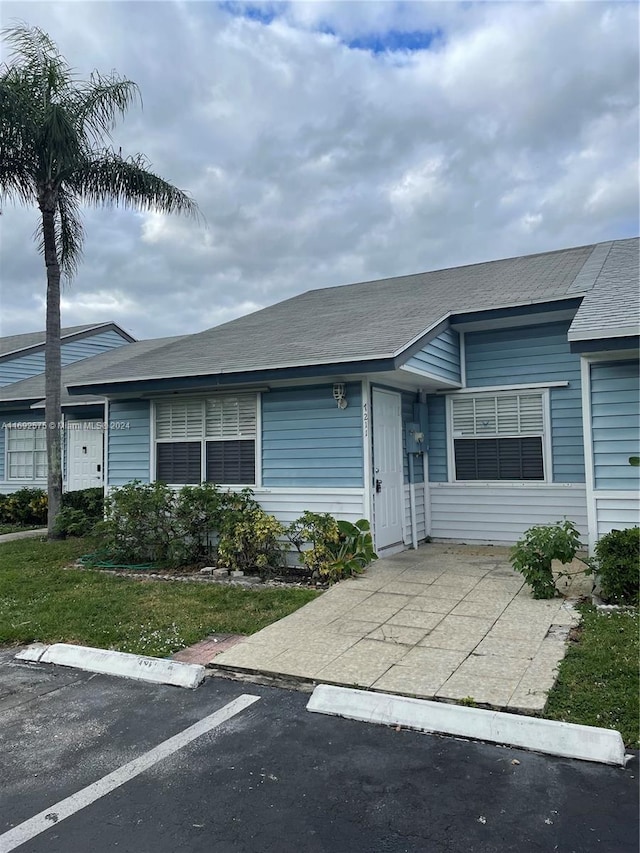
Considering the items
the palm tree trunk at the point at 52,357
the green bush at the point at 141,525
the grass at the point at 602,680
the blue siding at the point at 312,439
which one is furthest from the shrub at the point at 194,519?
the grass at the point at 602,680

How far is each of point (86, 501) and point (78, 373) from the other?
19.0 feet

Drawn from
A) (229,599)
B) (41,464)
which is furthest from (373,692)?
(41,464)

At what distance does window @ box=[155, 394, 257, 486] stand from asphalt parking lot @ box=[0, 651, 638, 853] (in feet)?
16.6

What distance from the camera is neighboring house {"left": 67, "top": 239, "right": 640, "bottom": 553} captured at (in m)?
7.94

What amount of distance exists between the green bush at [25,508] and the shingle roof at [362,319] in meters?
4.82

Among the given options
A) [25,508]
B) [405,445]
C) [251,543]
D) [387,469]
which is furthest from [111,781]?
[25,508]

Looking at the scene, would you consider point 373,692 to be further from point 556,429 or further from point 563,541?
point 556,429

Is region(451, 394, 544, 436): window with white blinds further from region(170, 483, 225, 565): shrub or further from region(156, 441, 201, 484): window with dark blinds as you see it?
region(156, 441, 201, 484): window with dark blinds

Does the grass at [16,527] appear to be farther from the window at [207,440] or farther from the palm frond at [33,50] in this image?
the palm frond at [33,50]

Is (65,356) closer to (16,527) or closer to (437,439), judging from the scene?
(16,527)

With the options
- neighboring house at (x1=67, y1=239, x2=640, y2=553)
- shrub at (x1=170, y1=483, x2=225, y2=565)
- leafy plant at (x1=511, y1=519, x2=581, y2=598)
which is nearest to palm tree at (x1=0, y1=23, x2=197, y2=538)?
neighboring house at (x1=67, y1=239, x2=640, y2=553)

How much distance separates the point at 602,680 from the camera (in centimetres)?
397

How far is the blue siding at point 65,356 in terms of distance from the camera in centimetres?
1817

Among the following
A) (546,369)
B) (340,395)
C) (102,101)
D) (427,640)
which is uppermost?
(102,101)
